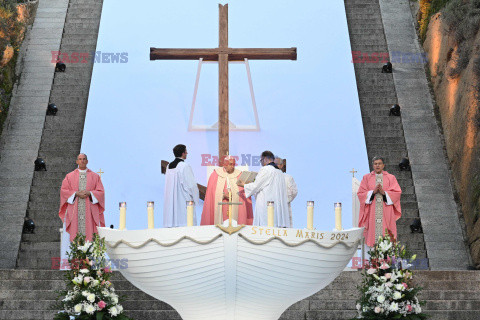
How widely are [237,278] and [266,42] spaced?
353 inches

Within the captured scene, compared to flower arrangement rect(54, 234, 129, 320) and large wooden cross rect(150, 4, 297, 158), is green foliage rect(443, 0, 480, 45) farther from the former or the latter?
flower arrangement rect(54, 234, 129, 320)

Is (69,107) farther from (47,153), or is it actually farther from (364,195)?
(364,195)

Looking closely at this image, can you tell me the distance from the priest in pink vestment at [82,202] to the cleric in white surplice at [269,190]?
74.0 inches

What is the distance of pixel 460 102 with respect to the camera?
46.6 ft

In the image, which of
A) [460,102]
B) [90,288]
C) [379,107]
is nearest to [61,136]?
[379,107]

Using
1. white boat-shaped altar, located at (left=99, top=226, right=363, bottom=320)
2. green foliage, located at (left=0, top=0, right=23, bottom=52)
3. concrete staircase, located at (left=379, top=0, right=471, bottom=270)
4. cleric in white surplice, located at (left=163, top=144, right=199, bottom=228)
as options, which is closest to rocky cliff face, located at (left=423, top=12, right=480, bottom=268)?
concrete staircase, located at (left=379, top=0, right=471, bottom=270)

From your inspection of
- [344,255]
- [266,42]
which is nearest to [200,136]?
[266,42]

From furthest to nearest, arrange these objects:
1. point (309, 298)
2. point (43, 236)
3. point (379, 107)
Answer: point (379, 107) → point (43, 236) → point (309, 298)

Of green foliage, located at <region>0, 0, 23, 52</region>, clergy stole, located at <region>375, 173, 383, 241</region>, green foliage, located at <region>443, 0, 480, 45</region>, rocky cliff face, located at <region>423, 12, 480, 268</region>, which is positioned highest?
green foliage, located at <region>0, 0, 23, 52</region>

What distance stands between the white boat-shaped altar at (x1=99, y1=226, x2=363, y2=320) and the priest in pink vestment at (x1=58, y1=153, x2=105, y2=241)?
3678mm

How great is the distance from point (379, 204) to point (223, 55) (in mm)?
3256

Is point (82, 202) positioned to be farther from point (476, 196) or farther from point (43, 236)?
point (476, 196)

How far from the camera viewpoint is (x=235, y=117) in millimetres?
14930

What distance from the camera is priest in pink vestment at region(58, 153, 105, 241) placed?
1113 centimetres
